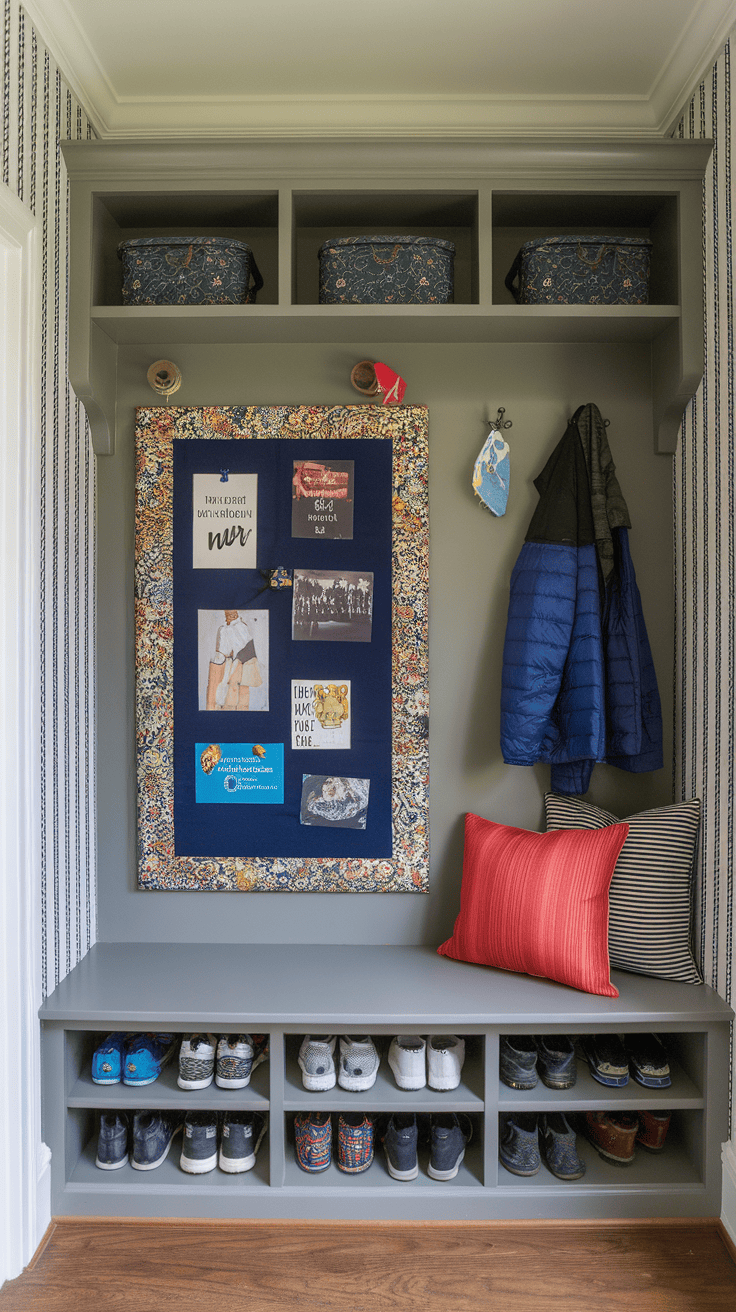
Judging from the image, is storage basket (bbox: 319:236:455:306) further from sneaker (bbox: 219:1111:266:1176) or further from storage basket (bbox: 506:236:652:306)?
sneaker (bbox: 219:1111:266:1176)

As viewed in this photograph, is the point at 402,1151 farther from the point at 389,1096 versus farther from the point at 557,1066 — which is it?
the point at 557,1066

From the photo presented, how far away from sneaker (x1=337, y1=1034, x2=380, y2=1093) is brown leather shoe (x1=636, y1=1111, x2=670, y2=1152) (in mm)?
683

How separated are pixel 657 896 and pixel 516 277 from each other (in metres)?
1.63

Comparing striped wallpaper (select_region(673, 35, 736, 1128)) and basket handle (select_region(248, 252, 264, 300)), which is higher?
basket handle (select_region(248, 252, 264, 300))

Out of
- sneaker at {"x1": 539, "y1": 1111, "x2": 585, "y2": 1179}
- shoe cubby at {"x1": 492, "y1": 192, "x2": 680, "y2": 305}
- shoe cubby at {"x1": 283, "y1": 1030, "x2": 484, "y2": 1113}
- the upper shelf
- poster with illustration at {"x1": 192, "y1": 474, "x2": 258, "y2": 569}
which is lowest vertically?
sneaker at {"x1": 539, "y1": 1111, "x2": 585, "y2": 1179}

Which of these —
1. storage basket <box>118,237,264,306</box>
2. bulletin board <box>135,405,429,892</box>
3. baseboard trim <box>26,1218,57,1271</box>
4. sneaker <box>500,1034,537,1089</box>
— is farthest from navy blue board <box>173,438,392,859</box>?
baseboard trim <box>26,1218,57,1271</box>

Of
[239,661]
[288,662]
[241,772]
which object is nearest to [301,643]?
[288,662]

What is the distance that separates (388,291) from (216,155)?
1.67 ft

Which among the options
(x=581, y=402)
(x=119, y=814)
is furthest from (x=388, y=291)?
(x=119, y=814)

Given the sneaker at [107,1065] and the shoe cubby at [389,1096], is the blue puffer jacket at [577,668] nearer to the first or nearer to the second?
the shoe cubby at [389,1096]

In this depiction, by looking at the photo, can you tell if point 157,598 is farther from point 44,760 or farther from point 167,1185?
point 167,1185

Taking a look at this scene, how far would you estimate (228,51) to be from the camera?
185 cm

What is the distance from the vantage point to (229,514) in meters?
2.15

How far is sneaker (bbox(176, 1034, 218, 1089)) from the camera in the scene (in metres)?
1.86
